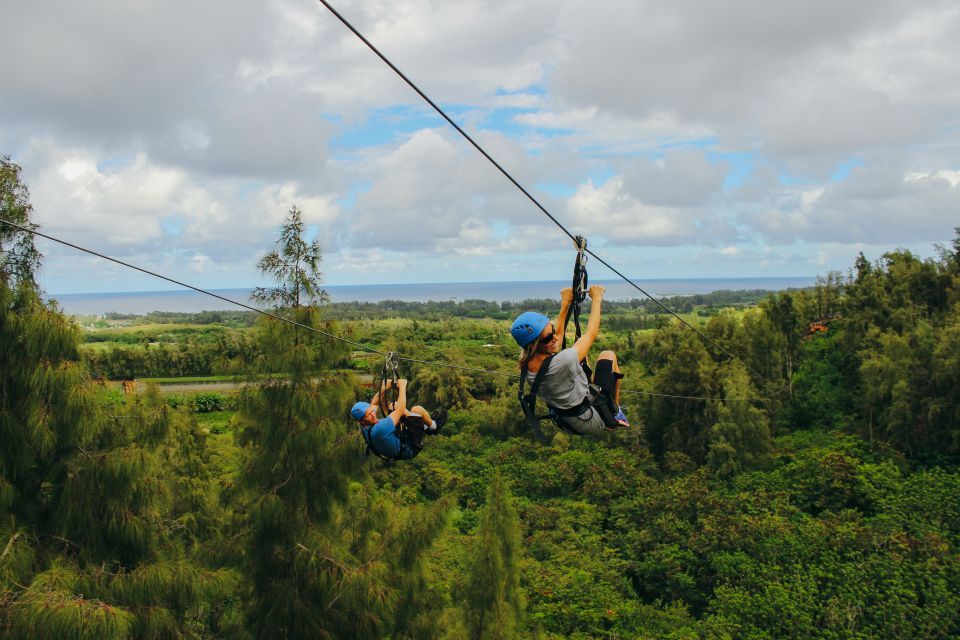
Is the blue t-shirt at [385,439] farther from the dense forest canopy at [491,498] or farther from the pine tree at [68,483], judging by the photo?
the pine tree at [68,483]

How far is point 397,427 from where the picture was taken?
5.50 metres

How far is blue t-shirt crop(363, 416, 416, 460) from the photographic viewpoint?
5441mm

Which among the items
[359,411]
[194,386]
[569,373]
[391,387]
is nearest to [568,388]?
[569,373]

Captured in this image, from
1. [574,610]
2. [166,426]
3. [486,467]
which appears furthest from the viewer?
[486,467]

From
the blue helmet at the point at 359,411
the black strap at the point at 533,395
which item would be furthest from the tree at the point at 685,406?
the black strap at the point at 533,395

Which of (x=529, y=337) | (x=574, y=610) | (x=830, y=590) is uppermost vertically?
(x=529, y=337)

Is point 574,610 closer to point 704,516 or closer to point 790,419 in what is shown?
point 704,516

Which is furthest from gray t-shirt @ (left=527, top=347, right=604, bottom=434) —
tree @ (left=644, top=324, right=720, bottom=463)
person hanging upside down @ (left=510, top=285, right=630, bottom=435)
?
tree @ (left=644, top=324, right=720, bottom=463)

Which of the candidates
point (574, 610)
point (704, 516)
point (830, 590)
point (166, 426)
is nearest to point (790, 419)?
point (704, 516)

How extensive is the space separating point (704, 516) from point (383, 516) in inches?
327

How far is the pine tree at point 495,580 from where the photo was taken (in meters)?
7.99

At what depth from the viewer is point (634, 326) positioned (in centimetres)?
5150

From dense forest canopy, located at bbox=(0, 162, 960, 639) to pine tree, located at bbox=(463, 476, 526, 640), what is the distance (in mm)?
27

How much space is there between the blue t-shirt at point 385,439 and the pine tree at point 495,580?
10.8 ft
